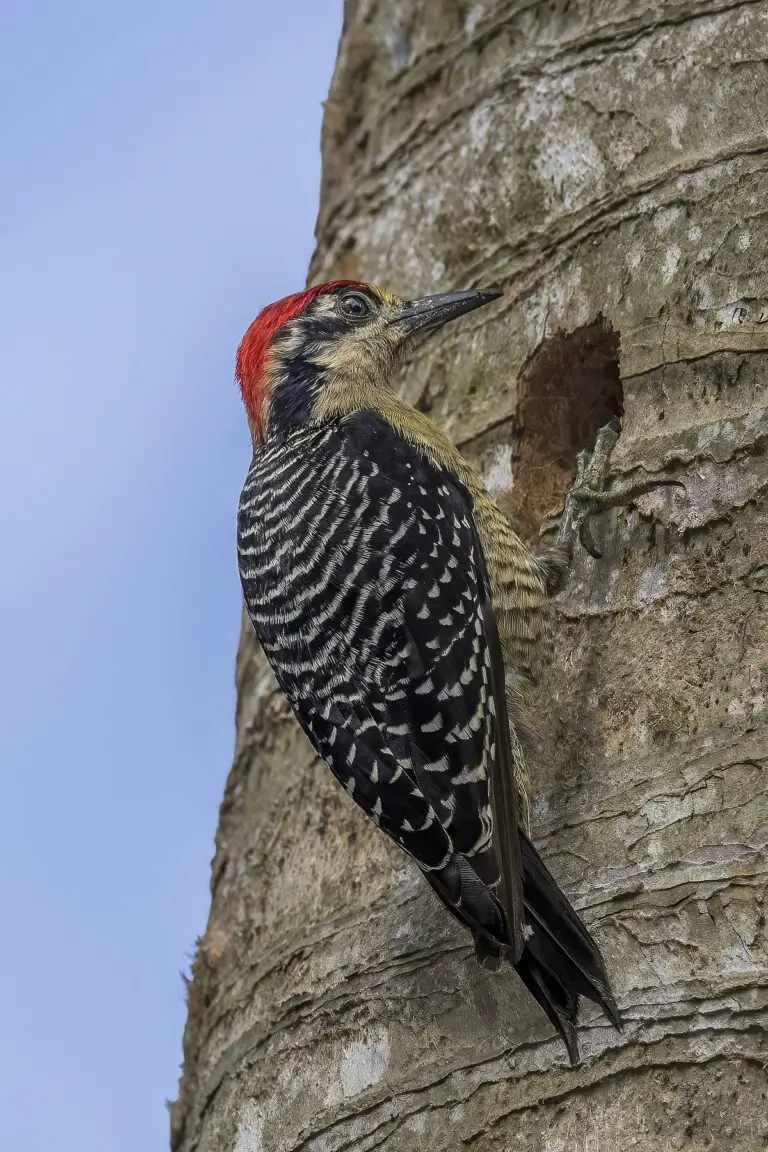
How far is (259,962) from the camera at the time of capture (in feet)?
14.1

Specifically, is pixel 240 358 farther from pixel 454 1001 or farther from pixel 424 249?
pixel 454 1001

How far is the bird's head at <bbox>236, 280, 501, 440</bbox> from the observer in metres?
5.13

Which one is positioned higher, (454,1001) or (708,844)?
(708,844)

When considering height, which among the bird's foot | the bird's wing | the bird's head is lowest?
the bird's wing

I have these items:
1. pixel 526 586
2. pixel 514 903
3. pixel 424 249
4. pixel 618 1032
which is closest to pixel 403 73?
pixel 424 249

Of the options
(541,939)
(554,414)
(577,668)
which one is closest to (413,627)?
(577,668)

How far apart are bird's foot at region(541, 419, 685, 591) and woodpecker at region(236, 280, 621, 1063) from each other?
5 cm

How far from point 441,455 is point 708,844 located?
5.67ft

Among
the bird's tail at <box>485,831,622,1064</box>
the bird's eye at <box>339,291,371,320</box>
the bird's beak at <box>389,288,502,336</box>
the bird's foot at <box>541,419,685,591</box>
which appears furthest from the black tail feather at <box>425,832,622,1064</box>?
the bird's eye at <box>339,291,371,320</box>

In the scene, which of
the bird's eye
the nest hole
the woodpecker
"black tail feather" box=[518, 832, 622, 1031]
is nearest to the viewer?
"black tail feather" box=[518, 832, 622, 1031]

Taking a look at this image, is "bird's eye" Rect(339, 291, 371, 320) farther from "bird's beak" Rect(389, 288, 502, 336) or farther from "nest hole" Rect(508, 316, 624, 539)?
"nest hole" Rect(508, 316, 624, 539)

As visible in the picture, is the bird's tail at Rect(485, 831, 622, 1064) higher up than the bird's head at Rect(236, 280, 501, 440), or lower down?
lower down

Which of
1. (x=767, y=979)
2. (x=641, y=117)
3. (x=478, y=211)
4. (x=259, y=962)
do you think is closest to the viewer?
(x=767, y=979)

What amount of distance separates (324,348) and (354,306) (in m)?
0.18
